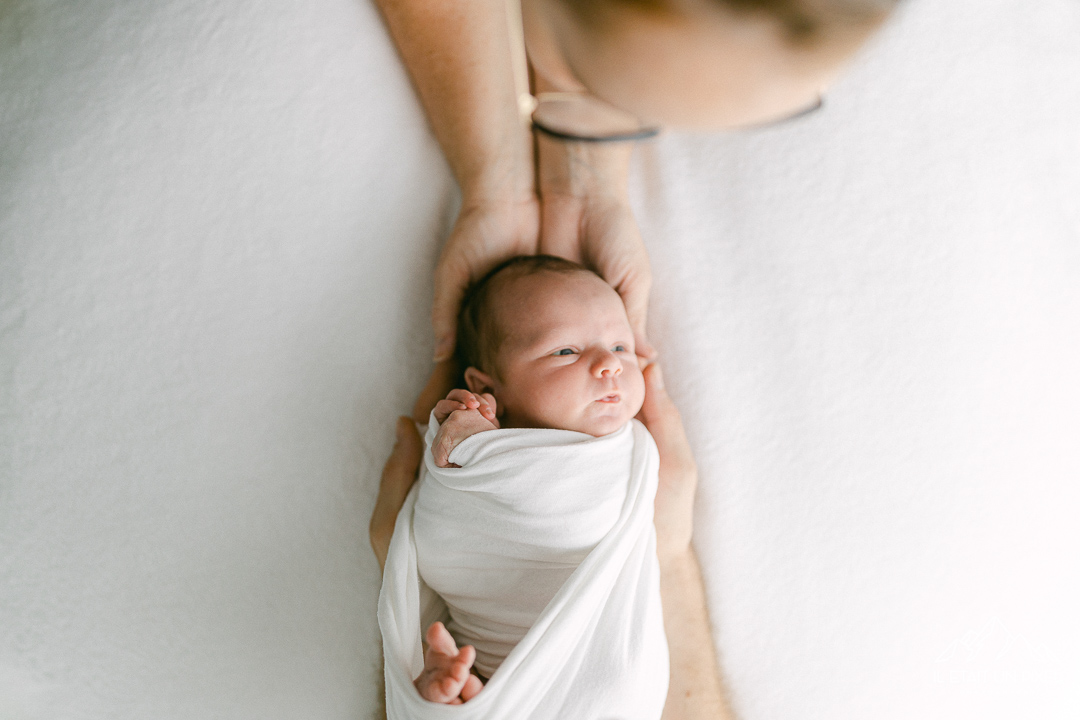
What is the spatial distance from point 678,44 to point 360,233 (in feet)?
2.78

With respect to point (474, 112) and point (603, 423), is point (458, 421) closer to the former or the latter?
point (603, 423)

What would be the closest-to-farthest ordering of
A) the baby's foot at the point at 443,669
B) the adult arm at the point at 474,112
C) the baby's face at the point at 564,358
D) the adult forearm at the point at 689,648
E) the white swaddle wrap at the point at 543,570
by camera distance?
1. the baby's foot at the point at 443,669
2. the white swaddle wrap at the point at 543,570
3. the baby's face at the point at 564,358
4. the adult forearm at the point at 689,648
5. the adult arm at the point at 474,112

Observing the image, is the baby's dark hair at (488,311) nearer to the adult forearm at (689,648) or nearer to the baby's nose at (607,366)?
the baby's nose at (607,366)

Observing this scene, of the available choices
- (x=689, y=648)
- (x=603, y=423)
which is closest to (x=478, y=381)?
(x=603, y=423)

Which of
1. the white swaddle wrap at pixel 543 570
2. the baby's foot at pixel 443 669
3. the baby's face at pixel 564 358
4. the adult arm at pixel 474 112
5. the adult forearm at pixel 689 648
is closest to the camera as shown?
the baby's foot at pixel 443 669

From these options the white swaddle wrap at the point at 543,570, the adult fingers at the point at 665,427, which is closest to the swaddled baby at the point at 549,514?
the white swaddle wrap at the point at 543,570

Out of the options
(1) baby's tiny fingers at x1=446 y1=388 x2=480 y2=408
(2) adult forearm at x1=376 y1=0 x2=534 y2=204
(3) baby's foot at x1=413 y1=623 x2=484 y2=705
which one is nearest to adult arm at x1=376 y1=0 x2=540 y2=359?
(2) adult forearm at x1=376 y1=0 x2=534 y2=204

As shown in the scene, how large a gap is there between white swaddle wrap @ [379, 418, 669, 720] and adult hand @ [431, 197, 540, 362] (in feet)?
0.69

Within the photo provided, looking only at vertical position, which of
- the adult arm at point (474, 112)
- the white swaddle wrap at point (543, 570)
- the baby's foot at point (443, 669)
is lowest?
the white swaddle wrap at point (543, 570)

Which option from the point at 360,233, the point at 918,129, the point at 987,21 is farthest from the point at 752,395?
the point at 987,21

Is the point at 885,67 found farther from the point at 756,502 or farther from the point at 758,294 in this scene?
the point at 756,502

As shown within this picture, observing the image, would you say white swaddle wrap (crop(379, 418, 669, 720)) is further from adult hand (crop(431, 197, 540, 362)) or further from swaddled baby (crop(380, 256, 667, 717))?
adult hand (crop(431, 197, 540, 362))

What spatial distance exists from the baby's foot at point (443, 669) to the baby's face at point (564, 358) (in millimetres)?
324

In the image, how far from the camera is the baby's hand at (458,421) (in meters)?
0.89
